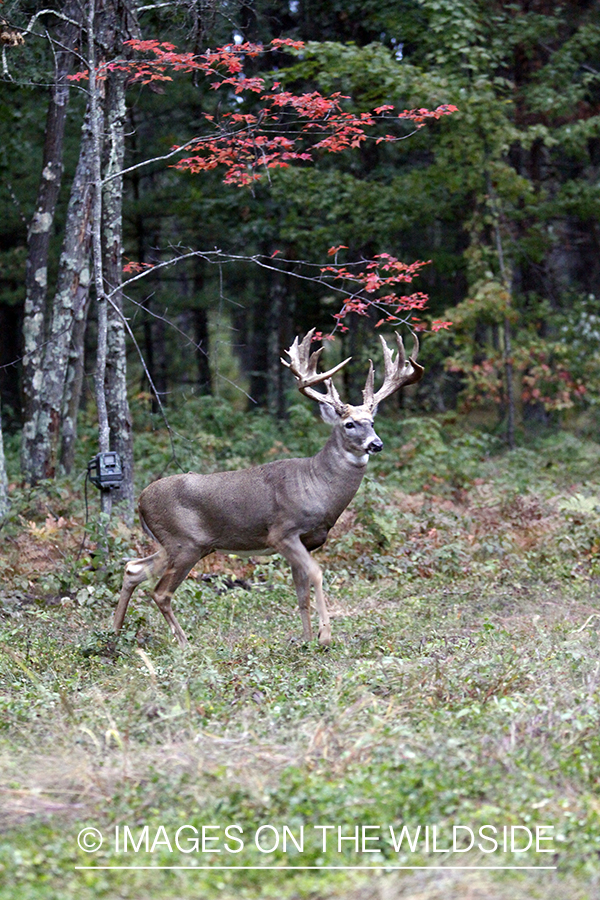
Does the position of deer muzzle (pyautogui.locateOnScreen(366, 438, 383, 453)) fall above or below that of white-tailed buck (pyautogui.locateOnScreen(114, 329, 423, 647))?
above

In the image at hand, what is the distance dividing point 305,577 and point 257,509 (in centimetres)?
61

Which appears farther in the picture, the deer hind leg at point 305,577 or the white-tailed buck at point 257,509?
the white-tailed buck at point 257,509

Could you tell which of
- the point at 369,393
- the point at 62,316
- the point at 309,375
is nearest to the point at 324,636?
the point at 369,393

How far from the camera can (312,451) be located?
1479cm

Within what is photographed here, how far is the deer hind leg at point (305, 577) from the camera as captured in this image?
279 inches

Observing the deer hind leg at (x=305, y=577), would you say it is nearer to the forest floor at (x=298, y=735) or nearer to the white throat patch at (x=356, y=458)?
the forest floor at (x=298, y=735)

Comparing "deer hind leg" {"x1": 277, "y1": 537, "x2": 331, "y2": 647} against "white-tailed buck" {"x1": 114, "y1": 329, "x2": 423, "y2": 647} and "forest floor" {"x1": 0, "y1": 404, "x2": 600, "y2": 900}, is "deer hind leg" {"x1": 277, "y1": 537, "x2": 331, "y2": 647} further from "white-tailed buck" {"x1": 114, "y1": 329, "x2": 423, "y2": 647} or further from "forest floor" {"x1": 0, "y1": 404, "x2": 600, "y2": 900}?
"forest floor" {"x1": 0, "y1": 404, "x2": 600, "y2": 900}

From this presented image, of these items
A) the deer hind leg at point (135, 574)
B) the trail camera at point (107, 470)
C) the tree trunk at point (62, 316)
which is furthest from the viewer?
the tree trunk at point (62, 316)

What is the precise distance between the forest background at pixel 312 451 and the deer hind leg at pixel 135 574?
0.15m

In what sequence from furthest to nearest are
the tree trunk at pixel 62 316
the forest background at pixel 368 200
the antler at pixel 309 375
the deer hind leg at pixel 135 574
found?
1. the forest background at pixel 368 200
2. the tree trunk at pixel 62 316
3. the antler at pixel 309 375
4. the deer hind leg at pixel 135 574

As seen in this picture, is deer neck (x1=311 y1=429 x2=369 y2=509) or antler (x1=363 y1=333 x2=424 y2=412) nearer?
deer neck (x1=311 y1=429 x2=369 y2=509)

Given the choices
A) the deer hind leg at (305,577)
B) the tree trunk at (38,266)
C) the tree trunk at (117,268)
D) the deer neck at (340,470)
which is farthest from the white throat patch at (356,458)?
the tree trunk at (38,266)

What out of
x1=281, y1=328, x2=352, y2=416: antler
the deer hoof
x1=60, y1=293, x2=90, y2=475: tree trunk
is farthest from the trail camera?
x1=60, y1=293, x2=90, y2=475: tree trunk

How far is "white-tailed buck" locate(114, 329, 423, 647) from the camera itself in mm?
7398
